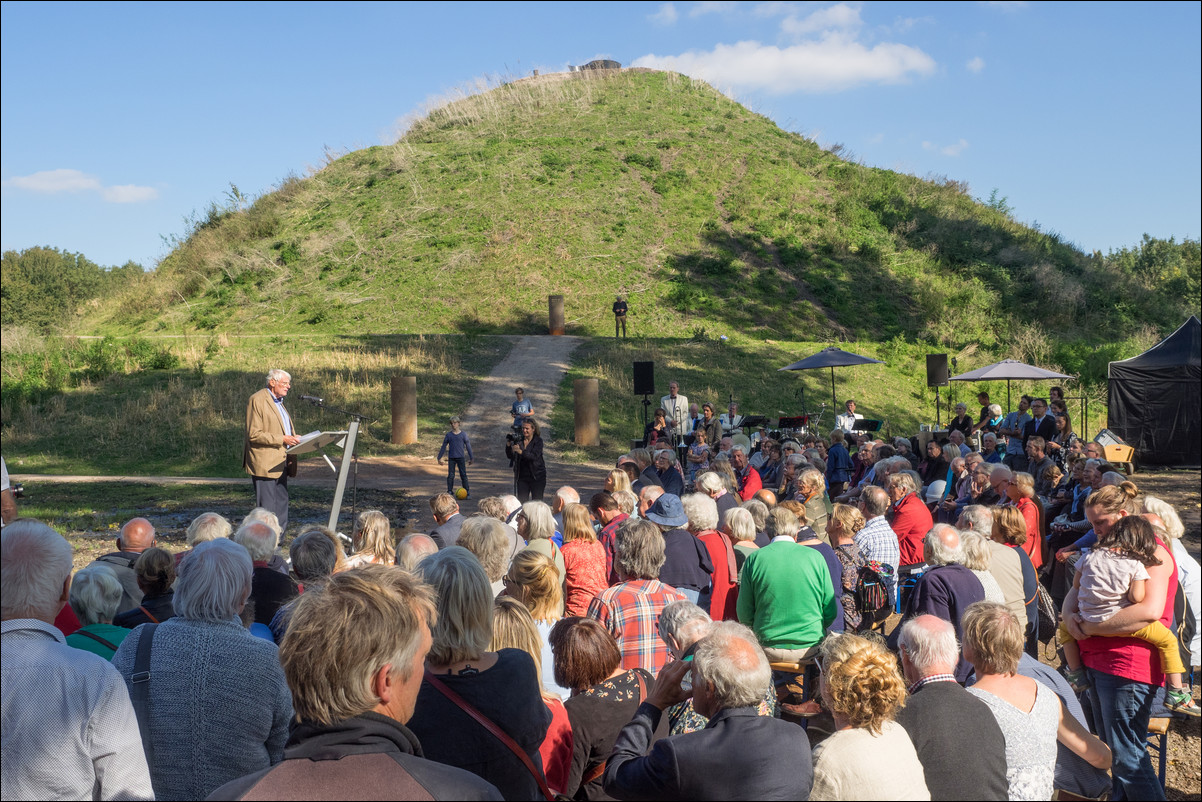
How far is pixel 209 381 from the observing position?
23.6 m

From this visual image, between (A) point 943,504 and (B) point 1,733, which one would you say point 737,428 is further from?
(B) point 1,733

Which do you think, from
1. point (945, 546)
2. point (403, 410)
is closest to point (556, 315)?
point (403, 410)

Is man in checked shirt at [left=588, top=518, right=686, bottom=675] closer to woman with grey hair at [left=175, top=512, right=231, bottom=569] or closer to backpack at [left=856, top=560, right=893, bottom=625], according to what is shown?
backpack at [left=856, top=560, right=893, bottom=625]

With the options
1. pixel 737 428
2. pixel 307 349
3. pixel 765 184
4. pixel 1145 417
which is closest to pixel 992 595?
pixel 737 428

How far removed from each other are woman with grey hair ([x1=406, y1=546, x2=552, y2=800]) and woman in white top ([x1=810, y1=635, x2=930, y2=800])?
0.90m

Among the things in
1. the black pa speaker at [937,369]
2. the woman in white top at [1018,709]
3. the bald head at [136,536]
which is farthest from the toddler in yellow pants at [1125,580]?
the black pa speaker at [937,369]

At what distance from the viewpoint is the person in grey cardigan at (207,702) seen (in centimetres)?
283

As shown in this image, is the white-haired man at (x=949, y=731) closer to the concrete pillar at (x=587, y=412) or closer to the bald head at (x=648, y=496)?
the bald head at (x=648, y=496)

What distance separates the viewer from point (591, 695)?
368cm

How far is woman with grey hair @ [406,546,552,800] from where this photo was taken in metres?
2.62

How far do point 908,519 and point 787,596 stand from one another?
7.75 feet

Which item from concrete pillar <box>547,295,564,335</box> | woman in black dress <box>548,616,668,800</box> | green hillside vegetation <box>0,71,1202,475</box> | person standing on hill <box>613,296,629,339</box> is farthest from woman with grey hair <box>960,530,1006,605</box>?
concrete pillar <box>547,295,564,335</box>

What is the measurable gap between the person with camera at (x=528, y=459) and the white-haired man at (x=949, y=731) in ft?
33.2

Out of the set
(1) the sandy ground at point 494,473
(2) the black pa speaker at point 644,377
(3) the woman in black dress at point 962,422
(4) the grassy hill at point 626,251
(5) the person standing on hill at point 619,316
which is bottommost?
(1) the sandy ground at point 494,473
